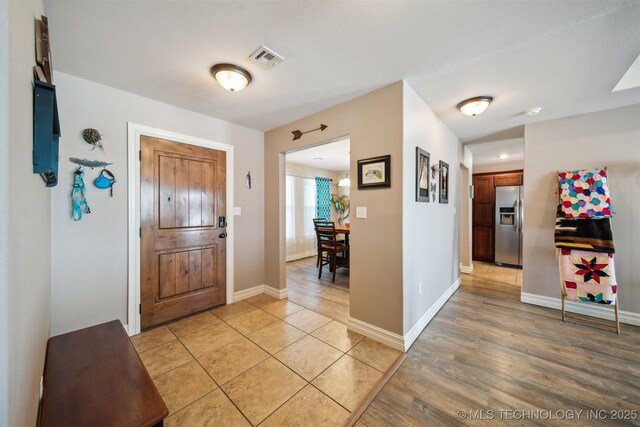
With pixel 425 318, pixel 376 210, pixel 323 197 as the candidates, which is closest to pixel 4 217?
pixel 376 210

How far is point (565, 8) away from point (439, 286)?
2653 millimetres

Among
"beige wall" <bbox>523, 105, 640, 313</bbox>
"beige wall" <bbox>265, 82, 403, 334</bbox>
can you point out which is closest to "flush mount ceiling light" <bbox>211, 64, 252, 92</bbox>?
"beige wall" <bbox>265, 82, 403, 334</bbox>

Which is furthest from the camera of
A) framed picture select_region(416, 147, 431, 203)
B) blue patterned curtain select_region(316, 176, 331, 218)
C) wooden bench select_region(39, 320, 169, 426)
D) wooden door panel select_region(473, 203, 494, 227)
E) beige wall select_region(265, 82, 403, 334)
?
blue patterned curtain select_region(316, 176, 331, 218)

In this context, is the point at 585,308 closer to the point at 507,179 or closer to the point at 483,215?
the point at 483,215

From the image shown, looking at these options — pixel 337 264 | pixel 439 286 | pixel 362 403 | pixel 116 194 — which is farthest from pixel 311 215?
pixel 362 403

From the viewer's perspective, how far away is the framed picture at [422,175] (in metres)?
2.31

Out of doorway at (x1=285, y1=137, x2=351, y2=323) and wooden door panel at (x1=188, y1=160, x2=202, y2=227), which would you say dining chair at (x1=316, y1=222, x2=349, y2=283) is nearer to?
doorway at (x1=285, y1=137, x2=351, y2=323)

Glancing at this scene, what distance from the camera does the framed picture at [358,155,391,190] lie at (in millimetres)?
2148

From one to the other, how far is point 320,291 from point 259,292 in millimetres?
906

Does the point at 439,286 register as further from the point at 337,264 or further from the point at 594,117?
the point at 594,117

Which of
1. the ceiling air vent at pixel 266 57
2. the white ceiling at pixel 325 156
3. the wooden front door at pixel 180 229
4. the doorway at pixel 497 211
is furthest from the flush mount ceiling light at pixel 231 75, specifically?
the doorway at pixel 497 211

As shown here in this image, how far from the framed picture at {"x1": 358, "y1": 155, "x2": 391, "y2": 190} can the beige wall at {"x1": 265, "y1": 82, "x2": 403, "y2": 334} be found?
0.04m

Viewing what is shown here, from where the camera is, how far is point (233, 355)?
201cm

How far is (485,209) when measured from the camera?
538 centimetres
